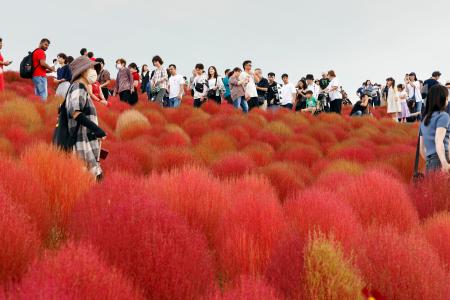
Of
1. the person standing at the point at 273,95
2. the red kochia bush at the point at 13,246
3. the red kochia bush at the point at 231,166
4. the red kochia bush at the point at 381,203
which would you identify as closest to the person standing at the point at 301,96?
the person standing at the point at 273,95

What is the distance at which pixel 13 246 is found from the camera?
2525mm

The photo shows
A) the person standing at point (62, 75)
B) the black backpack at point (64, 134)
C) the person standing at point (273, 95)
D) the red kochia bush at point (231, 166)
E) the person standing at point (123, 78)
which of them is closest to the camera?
the black backpack at point (64, 134)

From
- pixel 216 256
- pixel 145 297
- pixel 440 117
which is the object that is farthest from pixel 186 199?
pixel 440 117

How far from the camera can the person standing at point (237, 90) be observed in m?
12.2

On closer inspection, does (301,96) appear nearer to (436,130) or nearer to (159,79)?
(159,79)

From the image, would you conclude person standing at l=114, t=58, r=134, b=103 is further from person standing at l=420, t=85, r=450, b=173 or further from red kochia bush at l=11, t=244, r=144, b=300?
red kochia bush at l=11, t=244, r=144, b=300

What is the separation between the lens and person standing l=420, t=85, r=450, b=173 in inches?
194

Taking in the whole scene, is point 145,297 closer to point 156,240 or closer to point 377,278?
point 156,240

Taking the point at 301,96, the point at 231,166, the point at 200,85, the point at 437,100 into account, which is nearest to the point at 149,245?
the point at 437,100

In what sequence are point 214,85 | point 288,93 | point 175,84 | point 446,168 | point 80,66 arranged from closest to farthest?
point 80,66 < point 446,168 < point 175,84 < point 214,85 < point 288,93

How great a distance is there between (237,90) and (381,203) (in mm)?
8656

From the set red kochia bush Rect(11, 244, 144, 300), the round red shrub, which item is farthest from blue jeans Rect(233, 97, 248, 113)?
red kochia bush Rect(11, 244, 144, 300)

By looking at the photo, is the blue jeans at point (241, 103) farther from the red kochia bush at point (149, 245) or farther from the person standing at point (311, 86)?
the red kochia bush at point (149, 245)

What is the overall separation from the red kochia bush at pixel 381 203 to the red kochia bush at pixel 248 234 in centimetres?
92
